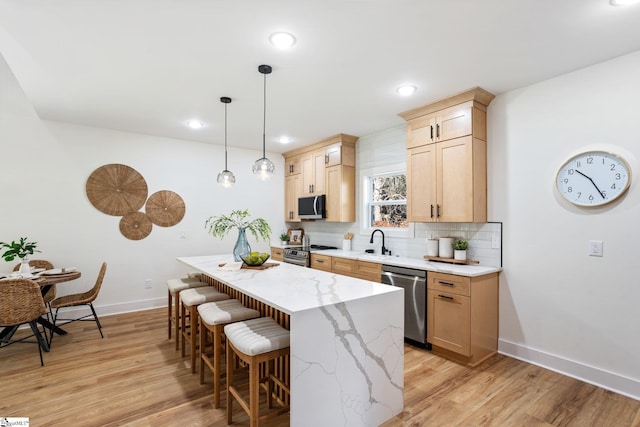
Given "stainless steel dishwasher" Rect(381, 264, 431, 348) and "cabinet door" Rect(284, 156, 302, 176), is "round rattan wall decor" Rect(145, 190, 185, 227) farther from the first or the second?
"stainless steel dishwasher" Rect(381, 264, 431, 348)

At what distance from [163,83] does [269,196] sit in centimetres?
305

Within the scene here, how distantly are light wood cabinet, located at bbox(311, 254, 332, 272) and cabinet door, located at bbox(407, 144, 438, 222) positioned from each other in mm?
1322

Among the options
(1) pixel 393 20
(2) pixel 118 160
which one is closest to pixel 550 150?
(1) pixel 393 20

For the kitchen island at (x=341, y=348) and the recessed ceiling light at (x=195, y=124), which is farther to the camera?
the recessed ceiling light at (x=195, y=124)

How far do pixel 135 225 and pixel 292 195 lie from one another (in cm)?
251

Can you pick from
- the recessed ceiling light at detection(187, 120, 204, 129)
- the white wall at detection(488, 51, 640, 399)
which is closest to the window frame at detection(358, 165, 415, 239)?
the white wall at detection(488, 51, 640, 399)

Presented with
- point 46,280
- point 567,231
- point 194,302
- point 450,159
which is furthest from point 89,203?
point 567,231

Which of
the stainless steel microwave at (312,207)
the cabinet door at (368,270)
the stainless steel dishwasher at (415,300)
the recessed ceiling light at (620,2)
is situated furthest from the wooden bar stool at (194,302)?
the recessed ceiling light at (620,2)

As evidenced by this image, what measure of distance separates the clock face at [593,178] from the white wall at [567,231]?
0.06m

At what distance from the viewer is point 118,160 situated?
4.41m

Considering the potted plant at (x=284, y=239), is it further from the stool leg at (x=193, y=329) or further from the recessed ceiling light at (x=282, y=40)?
the recessed ceiling light at (x=282, y=40)

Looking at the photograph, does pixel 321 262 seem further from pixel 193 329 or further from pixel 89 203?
pixel 89 203

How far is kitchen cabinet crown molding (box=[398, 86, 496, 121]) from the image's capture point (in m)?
3.00

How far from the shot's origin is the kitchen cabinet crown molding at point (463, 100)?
118 inches
